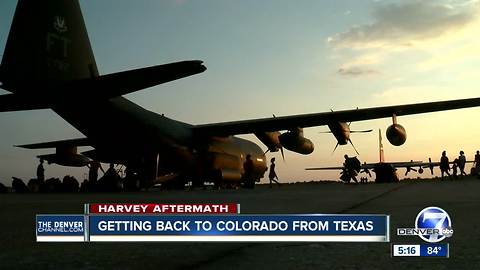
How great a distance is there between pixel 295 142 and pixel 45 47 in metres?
11.1

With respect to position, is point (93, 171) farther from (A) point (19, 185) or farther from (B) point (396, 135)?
(B) point (396, 135)

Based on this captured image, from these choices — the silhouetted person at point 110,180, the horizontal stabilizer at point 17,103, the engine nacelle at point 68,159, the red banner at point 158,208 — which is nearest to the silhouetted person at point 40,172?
A: the engine nacelle at point 68,159

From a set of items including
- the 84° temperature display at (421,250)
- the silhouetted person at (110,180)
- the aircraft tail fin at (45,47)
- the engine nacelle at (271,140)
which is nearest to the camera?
the 84° temperature display at (421,250)

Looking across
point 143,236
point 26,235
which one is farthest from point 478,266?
point 26,235

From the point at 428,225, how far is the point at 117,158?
60.3 ft

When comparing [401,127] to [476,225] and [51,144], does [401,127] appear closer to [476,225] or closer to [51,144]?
[476,225]

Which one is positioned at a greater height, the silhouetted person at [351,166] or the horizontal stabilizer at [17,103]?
the horizontal stabilizer at [17,103]

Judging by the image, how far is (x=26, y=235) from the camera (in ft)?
18.5

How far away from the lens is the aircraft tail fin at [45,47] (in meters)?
15.1

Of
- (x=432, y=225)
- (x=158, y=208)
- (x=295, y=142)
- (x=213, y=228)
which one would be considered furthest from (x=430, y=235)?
(x=295, y=142)

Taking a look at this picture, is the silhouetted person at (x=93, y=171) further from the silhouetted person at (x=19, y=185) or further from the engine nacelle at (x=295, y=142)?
the engine nacelle at (x=295, y=142)

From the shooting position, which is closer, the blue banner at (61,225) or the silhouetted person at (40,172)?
the blue banner at (61,225)

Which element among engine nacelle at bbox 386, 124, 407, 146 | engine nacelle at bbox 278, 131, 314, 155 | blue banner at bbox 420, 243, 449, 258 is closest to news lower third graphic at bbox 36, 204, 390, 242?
blue banner at bbox 420, 243, 449, 258

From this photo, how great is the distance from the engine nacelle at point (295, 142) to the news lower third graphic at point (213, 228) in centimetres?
1812
